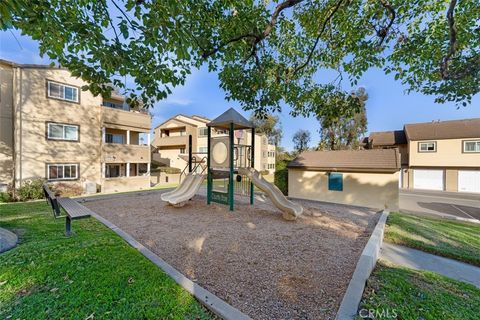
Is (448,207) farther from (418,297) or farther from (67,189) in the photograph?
(67,189)

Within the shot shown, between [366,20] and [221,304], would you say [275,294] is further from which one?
[366,20]

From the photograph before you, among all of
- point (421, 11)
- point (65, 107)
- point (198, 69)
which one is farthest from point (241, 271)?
point (65, 107)

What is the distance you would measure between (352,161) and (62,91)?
755 inches

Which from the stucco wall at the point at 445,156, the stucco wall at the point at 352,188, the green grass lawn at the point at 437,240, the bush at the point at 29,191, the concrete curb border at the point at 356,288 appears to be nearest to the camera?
the concrete curb border at the point at 356,288

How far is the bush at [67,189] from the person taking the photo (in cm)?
1322

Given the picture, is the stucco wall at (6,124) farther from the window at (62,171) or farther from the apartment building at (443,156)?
the apartment building at (443,156)

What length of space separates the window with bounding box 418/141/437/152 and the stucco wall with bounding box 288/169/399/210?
54.5 ft

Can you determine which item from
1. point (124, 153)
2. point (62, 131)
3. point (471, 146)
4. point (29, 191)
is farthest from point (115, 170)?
point (471, 146)

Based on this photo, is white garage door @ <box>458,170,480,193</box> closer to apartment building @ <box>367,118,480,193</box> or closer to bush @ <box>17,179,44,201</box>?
apartment building @ <box>367,118,480,193</box>

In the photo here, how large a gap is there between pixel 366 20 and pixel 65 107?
57.2 feet

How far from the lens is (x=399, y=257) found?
4.82m

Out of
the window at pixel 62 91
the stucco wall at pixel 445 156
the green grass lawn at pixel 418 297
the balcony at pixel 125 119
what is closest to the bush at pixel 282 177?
the green grass lawn at pixel 418 297

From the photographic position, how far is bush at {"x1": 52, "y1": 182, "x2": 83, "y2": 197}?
43.4 ft

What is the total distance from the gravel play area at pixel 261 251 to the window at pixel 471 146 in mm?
21449
